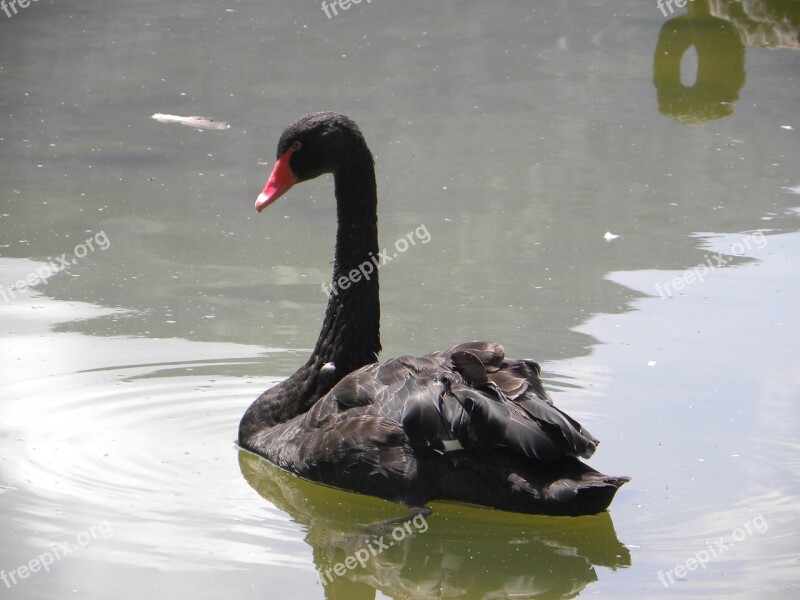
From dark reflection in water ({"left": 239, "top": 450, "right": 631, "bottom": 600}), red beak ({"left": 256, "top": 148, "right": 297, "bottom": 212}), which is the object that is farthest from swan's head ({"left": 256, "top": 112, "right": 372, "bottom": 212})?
dark reflection in water ({"left": 239, "top": 450, "right": 631, "bottom": 600})

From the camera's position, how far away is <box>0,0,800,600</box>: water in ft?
12.6

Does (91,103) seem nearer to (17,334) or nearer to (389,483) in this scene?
(17,334)

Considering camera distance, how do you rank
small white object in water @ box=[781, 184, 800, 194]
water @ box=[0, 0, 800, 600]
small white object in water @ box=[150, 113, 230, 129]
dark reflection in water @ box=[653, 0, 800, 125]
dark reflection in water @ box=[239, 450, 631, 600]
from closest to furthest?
dark reflection in water @ box=[239, 450, 631, 600] < water @ box=[0, 0, 800, 600] < small white object in water @ box=[781, 184, 800, 194] < small white object in water @ box=[150, 113, 230, 129] < dark reflection in water @ box=[653, 0, 800, 125]

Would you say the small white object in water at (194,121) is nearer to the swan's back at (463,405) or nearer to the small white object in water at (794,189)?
the small white object in water at (794,189)

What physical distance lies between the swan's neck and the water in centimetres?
45

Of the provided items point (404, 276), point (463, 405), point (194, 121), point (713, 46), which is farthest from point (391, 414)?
point (713, 46)

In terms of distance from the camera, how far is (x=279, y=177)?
4730mm

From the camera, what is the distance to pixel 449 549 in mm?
3871

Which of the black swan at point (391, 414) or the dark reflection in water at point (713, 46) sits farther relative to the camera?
the dark reflection in water at point (713, 46)

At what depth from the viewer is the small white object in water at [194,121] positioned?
321 inches

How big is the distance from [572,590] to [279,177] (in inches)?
74.5

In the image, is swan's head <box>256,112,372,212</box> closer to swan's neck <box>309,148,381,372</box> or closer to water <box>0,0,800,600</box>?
swan's neck <box>309,148,381,372</box>

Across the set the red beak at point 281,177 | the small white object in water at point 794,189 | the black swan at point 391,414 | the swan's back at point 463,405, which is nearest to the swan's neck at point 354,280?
the black swan at point 391,414

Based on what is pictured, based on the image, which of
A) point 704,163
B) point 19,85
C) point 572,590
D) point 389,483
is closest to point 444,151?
point 704,163
